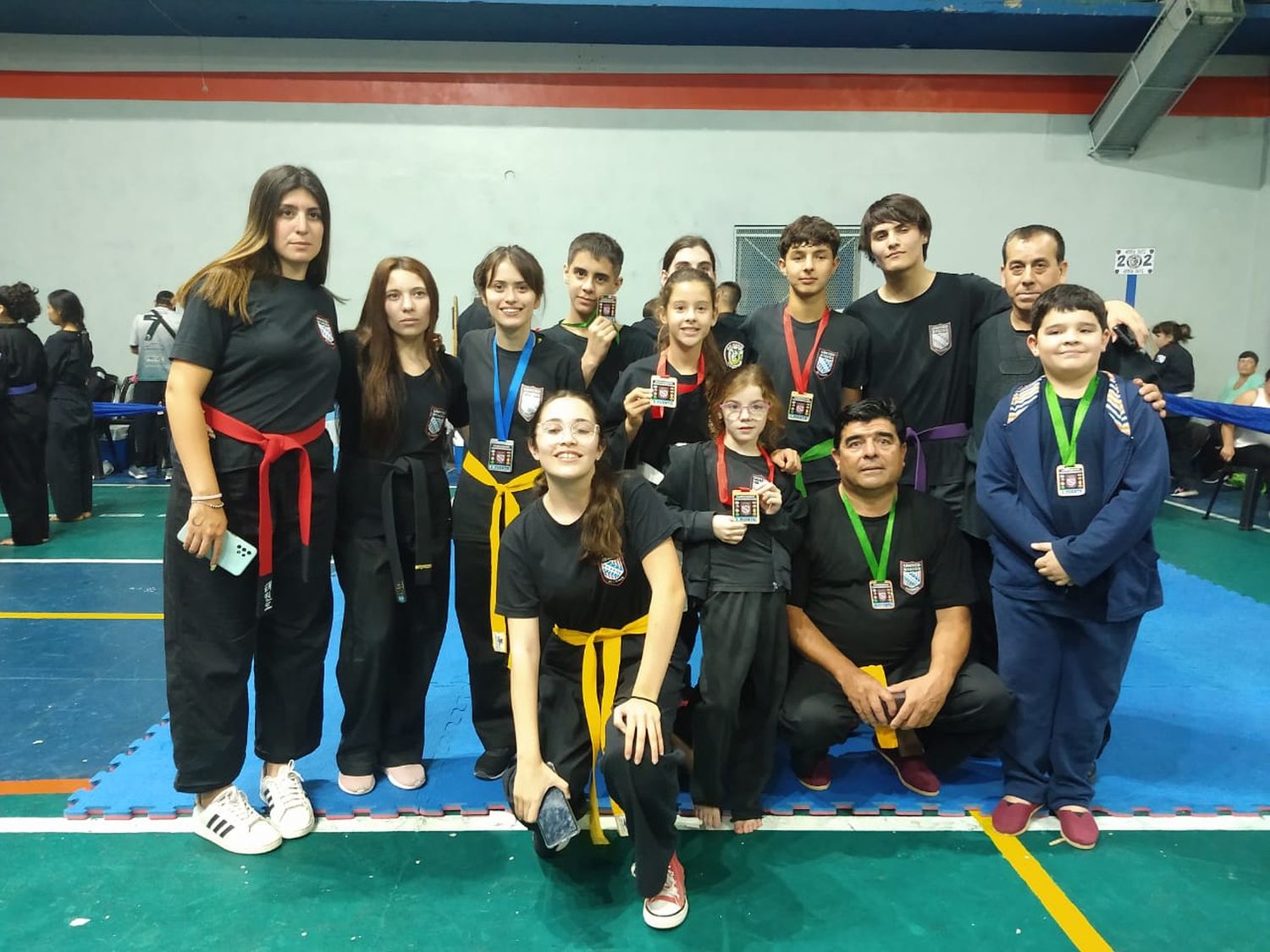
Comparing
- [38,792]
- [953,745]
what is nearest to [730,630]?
[953,745]

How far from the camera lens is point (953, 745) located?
3096 millimetres

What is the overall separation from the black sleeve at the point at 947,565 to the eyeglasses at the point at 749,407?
0.76m

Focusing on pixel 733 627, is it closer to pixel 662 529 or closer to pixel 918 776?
pixel 662 529

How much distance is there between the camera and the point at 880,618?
3141 millimetres

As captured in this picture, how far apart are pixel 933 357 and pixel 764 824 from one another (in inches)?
74.2

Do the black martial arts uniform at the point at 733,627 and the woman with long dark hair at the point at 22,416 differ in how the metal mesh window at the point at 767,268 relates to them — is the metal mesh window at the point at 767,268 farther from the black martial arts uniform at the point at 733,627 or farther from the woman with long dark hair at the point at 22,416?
the black martial arts uniform at the point at 733,627

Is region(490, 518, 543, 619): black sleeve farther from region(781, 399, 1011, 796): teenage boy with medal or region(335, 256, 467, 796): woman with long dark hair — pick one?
region(781, 399, 1011, 796): teenage boy with medal

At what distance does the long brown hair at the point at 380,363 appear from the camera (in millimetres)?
2912

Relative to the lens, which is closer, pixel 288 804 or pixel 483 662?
pixel 288 804

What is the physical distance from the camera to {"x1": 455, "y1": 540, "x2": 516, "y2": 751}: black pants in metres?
3.16

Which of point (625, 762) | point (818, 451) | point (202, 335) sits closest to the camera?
point (625, 762)

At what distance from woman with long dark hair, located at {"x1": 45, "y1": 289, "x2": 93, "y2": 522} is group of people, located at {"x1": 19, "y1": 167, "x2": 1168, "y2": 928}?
211 inches

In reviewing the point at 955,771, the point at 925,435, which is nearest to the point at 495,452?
the point at 925,435

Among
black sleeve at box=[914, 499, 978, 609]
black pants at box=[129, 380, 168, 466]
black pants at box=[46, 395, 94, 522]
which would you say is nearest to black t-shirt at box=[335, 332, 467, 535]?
black sleeve at box=[914, 499, 978, 609]
